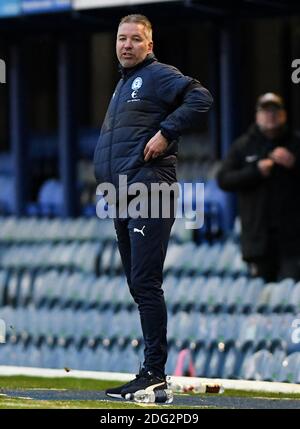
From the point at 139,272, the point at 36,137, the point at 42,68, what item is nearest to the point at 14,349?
the point at 139,272

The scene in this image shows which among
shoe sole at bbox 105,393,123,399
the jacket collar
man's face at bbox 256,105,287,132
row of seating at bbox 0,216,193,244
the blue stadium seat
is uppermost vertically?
the jacket collar

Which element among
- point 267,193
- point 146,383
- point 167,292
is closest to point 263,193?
point 267,193

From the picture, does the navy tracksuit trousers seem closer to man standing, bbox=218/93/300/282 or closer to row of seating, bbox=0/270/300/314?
row of seating, bbox=0/270/300/314

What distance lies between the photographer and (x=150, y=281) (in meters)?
7.78

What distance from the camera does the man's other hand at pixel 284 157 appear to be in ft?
39.4

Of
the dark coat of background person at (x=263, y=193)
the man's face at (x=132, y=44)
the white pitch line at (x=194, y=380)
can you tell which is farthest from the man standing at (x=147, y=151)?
the dark coat of background person at (x=263, y=193)

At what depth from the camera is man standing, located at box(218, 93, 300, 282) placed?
12.1 meters

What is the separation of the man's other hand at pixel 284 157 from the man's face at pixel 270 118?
19 centimetres

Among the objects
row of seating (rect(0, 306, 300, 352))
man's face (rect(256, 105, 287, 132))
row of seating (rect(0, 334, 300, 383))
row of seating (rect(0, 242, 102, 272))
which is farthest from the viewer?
row of seating (rect(0, 242, 102, 272))

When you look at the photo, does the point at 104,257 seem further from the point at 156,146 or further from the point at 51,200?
the point at 156,146

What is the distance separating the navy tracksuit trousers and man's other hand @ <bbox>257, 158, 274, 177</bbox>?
4.34 m

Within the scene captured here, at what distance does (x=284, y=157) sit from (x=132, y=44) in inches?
169

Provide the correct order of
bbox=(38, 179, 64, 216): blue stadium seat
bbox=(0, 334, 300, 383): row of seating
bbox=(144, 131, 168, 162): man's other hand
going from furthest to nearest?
bbox=(38, 179, 64, 216): blue stadium seat, bbox=(0, 334, 300, 383): row of seating, bbox=(144, 131, 168, 162): man's other hand

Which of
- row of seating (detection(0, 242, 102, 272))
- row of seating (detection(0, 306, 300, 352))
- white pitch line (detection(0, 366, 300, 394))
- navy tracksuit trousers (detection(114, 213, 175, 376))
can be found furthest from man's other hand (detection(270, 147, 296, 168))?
navy tracksuit trousers (detection(114, 213, 175, 376))
